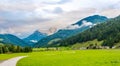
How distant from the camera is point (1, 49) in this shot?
199375mm

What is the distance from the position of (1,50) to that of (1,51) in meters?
0.87

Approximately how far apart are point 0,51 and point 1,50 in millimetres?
957

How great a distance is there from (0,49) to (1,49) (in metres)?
0.71

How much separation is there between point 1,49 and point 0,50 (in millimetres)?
1358

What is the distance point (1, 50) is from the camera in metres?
199

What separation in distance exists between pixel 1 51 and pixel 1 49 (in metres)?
1.36

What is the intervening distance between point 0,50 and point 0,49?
3.26 ft

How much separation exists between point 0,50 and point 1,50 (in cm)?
76

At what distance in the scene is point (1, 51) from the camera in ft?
654

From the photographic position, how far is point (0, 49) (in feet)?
653

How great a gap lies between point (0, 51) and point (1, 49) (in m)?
1.56

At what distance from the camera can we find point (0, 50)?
19825 centimetres
